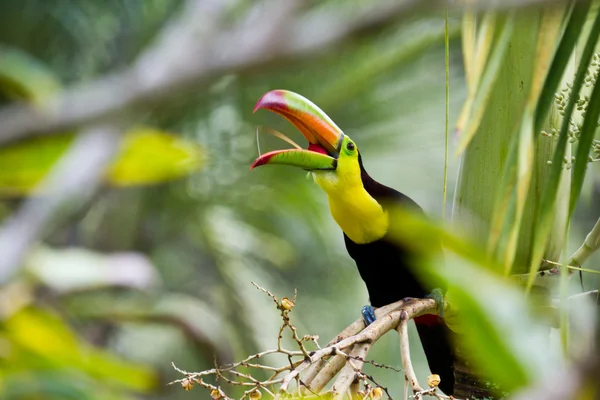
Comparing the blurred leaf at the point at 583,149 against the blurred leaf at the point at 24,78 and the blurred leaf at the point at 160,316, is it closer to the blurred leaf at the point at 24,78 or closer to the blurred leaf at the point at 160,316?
the blurred leaf at the point at 24,78

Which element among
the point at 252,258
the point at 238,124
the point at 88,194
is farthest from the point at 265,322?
the point at 88,194

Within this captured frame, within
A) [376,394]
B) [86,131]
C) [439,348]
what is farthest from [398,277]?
[86,131]

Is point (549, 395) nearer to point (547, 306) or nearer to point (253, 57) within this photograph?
point (253, 57)

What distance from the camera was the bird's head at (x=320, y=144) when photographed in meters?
1.44

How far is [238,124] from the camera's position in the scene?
328 centimetres

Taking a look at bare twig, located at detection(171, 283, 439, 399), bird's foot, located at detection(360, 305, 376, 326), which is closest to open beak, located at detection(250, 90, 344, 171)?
bird's foot, located at detection(360, 305, 376, 326)

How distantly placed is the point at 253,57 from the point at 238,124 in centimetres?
284

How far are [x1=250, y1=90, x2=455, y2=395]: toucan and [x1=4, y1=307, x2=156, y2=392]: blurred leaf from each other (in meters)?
0.54

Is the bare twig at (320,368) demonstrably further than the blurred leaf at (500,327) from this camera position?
Yes

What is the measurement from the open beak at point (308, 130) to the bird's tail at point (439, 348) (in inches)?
14.6

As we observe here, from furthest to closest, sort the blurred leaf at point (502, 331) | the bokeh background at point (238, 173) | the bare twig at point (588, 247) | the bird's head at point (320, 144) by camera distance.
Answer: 1. the bokeh background at point (238, 173)
2. the bird's head at point (320, 144)
3. the bare twig at point (588, 247)
4. the blurred leaf at point (502, 331)

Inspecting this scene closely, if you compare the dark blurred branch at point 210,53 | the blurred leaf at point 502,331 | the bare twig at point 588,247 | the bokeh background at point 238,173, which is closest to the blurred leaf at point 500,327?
the blurred leaf at point 502,331

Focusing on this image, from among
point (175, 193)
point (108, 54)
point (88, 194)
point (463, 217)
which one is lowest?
point (88, 194)

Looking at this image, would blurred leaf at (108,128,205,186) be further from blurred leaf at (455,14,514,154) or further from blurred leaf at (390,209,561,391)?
blurred leaf at (390,209,561,391)
